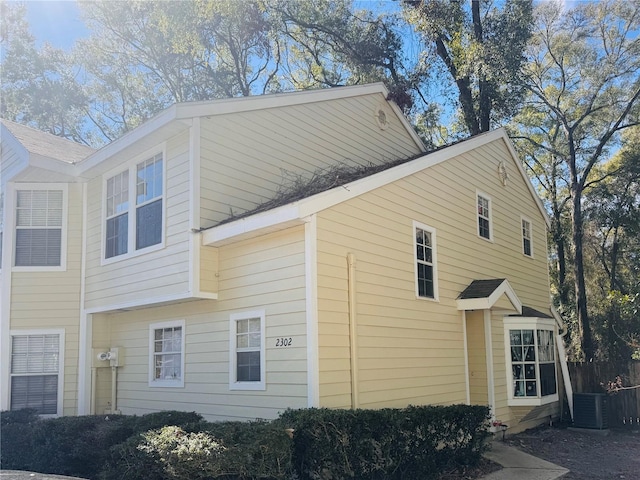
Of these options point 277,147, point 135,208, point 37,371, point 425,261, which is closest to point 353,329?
point 425,261

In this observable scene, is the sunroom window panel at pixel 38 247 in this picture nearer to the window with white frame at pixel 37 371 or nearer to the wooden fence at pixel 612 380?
the window with white frame at pixel 37 371

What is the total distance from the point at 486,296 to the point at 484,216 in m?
2.67

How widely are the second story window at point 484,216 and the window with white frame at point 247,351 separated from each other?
5.99m

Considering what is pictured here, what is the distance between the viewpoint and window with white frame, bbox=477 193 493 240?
1275cm

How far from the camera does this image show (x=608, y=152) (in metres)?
25.9

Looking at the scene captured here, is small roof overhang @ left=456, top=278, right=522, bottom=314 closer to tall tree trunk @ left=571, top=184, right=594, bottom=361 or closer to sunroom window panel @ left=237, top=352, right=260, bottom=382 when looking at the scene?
sunroom window panel @ left=237, top=352, right=260, bottom=382

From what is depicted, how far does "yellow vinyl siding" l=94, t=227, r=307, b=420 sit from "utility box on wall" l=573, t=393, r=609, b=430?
339 inches

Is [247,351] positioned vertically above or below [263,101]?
below

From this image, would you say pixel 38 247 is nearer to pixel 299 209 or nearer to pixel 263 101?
pixel 263 101

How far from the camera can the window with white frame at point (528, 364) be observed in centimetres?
1221

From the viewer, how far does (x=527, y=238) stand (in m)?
15.4

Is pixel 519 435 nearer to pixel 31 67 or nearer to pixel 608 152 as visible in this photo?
pixel 608 152

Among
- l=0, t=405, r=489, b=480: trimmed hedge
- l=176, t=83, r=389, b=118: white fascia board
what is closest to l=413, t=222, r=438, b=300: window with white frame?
l=0, t=405, r=489, b=480: trimmed hedge

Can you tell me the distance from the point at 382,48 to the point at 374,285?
15.4 meters
